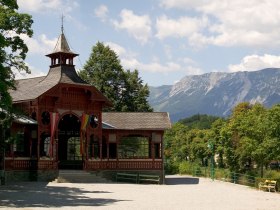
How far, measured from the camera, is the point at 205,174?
47000 millimetres

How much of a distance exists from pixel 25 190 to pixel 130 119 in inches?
574

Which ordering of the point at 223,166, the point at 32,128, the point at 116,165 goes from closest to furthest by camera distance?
the point at 32,128
the point at 116,165
the point at 223,166

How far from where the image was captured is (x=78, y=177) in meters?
34.1

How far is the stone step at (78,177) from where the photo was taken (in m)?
33.4

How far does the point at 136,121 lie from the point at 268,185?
37.5 ft

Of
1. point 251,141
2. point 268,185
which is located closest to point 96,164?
point 251,141

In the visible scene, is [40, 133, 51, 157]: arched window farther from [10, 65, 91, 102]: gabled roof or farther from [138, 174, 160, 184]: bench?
[138, 174, 160, 184]: bench

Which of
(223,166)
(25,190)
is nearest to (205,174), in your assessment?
(223,166)

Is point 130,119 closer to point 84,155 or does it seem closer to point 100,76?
point 84,155

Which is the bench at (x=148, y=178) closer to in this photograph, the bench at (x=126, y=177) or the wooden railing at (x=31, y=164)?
the bench at (x=126, y=177)

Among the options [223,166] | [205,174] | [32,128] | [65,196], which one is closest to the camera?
[65,196]

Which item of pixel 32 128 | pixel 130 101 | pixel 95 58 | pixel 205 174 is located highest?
pixel 95 58

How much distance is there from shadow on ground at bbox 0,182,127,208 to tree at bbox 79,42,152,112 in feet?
93.3

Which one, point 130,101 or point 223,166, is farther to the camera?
point 223,166
